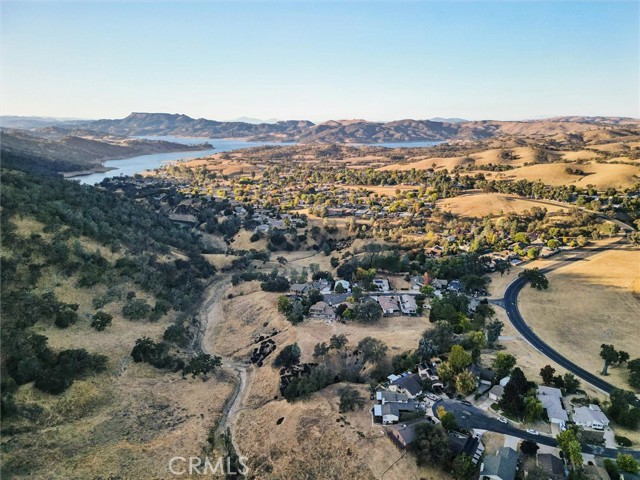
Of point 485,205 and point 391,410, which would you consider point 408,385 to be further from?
point 485,205

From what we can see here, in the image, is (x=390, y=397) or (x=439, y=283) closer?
(x=390, y=397)

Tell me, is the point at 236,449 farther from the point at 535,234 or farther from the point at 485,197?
the point at 485,197

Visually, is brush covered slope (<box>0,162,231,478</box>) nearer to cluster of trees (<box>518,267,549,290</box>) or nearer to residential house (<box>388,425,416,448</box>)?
residential house (<box>388,425,416,448</box>)

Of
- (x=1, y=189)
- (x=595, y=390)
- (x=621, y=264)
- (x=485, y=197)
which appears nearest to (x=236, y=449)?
(x=595, y=390)

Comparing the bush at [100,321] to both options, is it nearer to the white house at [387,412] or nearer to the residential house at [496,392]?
the white house at [387,412]

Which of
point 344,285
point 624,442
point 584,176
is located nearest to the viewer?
point 624,442

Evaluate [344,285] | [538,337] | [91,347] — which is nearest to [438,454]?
[538,337]

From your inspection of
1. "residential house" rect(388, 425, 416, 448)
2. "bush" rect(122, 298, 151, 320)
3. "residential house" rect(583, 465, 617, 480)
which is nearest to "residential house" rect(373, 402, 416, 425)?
"residential house" rect(388, 425, 416, 448)
